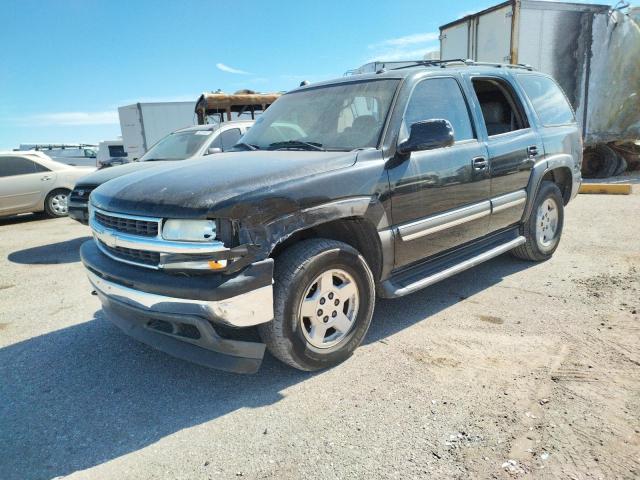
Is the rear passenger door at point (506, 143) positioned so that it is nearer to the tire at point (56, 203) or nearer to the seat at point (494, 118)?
the seat at point (494, 118)

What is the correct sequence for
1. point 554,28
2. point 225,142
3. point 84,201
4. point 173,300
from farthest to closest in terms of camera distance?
point 554,28 → point 225,142 → point 84,201 → point 173,300

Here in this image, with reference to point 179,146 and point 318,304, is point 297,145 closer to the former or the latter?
point 318,304

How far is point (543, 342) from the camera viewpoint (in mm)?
3340

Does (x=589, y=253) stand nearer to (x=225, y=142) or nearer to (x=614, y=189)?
(x=614, y=189)

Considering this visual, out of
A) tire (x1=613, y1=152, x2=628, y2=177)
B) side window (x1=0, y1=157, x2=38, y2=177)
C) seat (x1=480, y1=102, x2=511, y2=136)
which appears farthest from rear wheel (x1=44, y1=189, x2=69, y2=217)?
tire (x1=613, y1=152, x2=628, y2=177)

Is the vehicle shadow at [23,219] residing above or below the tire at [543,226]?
below

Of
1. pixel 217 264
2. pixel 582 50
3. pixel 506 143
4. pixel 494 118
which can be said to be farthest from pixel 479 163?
pixel 582 50

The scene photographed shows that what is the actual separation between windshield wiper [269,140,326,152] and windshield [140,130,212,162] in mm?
3861

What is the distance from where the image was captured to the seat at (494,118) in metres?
4.35

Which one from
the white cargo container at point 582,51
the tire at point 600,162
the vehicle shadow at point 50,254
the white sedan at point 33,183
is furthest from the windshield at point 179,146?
the tire at point 600,162

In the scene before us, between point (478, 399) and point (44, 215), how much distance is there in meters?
11.6

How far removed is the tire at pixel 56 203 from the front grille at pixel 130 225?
8.54 m

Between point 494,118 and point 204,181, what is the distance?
10.1ft

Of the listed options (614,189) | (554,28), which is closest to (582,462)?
(614,189)
